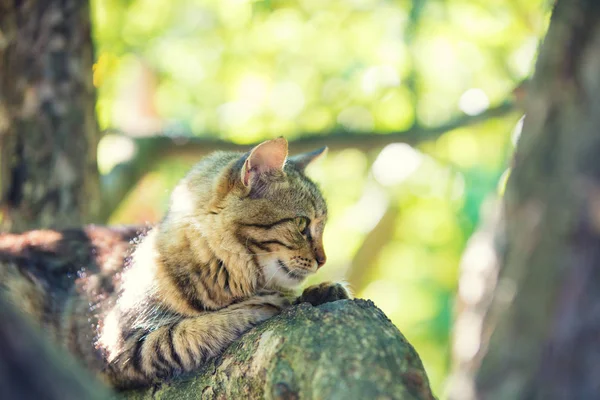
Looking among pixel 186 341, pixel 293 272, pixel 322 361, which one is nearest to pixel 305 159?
pixel 293 272

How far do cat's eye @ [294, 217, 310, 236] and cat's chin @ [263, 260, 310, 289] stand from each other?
0.72ft

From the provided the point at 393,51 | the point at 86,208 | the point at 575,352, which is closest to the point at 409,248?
the point at 393,51

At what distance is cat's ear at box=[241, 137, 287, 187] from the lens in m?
3.31

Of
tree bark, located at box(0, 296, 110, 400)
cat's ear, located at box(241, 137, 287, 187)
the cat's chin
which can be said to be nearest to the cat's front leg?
the cat's chin

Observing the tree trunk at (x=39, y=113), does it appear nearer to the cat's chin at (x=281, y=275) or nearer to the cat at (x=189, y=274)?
the cat at (x=189, y=274)

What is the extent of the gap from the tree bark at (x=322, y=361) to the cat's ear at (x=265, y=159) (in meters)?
0.87

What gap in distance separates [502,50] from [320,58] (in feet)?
6.87

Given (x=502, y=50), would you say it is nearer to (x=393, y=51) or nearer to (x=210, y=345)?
(x=393, y=51)

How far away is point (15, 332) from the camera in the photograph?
58.2 inches

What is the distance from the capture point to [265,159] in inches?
133

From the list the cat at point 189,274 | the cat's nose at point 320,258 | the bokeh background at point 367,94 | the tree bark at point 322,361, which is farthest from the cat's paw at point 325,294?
the bokeh background at point 367,94

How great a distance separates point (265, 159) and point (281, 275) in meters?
0.59

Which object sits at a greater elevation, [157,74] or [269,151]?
[157,74]

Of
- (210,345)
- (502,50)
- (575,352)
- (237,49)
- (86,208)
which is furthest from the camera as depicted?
(237,49)
